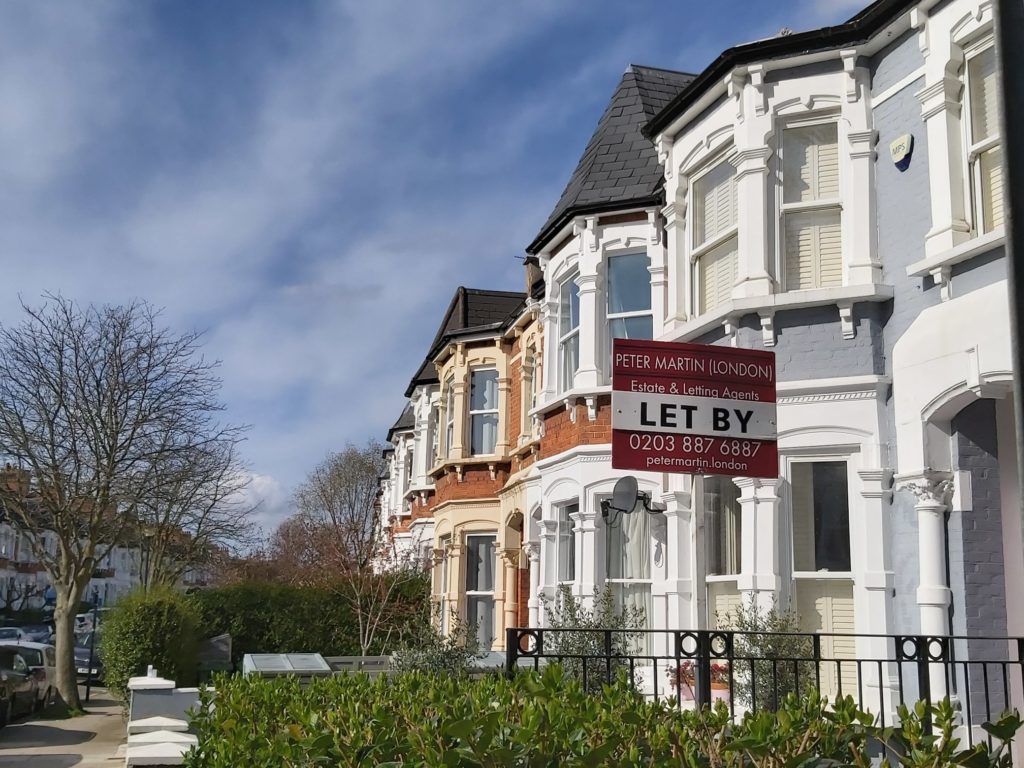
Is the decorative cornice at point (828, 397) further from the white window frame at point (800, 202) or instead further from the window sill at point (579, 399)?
the window sill at point (579, 399)

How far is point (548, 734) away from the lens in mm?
3898

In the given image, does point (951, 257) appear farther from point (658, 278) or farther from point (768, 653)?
point (658, 278)

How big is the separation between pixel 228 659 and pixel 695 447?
1769 centimetres

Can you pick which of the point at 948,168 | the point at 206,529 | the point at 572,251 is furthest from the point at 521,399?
the point at 206,529

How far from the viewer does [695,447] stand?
8.07m

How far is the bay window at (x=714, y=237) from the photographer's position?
11.4 m

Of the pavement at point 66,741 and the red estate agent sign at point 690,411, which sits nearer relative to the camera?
the red estate agent sign at point 690,411

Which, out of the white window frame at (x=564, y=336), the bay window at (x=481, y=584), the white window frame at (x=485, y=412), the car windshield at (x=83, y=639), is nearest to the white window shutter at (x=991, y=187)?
the white window frame at (x=564, y=336)

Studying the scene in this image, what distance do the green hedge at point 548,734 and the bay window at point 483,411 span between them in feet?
57.1

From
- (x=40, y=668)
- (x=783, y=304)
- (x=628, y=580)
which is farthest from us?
(x=40, y=668)

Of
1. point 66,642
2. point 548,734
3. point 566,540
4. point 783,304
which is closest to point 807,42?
point 783,304

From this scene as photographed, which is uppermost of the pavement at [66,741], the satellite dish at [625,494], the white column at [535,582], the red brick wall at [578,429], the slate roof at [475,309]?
the slate roof at [475,309]

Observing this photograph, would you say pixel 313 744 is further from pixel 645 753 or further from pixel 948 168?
pixel 948 168

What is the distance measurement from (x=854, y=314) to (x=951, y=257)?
131 centimetres
